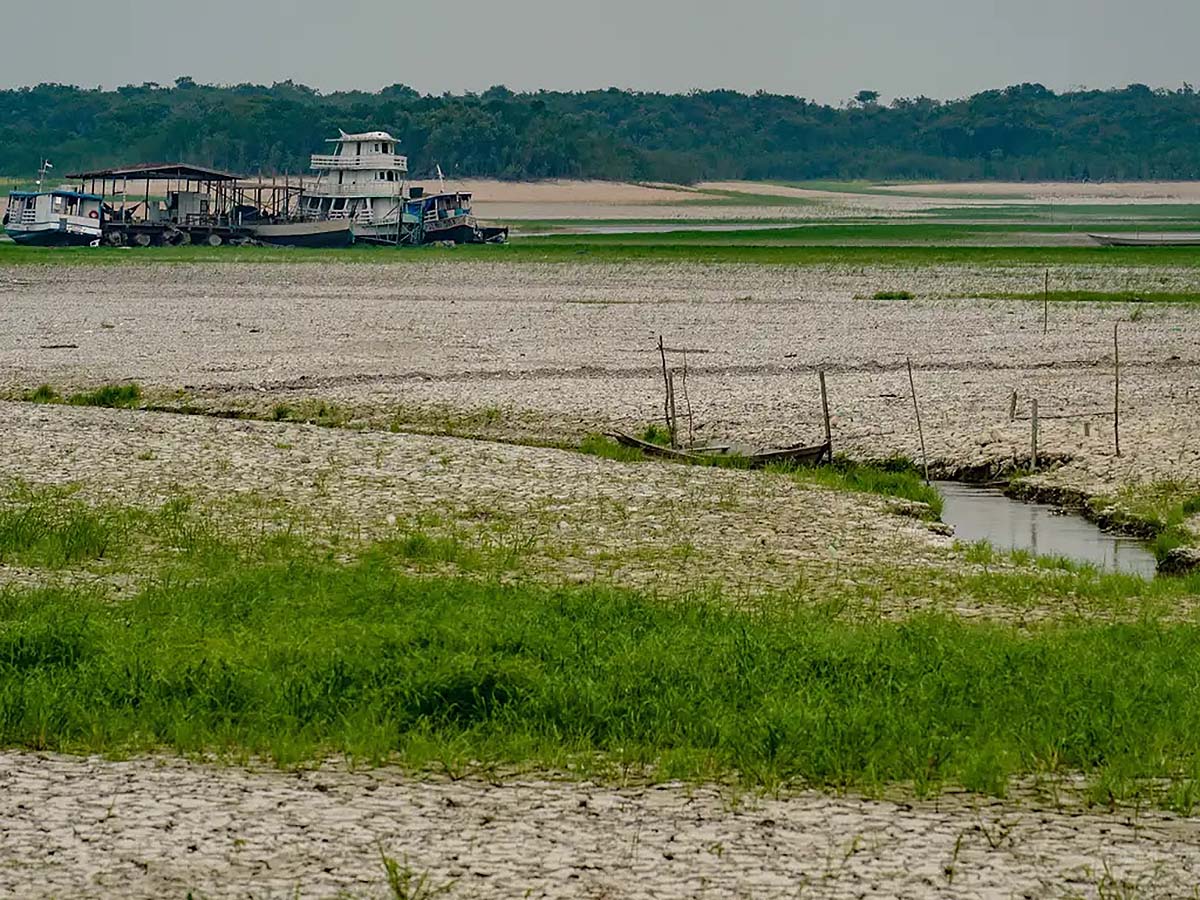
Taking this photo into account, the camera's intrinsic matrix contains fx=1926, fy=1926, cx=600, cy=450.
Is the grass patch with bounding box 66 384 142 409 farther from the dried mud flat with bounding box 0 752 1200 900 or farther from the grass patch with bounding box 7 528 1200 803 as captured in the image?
the dried mud flat with bounding box 0 752 1200 900

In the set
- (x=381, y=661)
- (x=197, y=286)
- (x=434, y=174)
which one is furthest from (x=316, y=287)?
(x=434, y=174)

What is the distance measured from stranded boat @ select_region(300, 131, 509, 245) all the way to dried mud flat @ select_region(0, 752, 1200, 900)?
278 ft

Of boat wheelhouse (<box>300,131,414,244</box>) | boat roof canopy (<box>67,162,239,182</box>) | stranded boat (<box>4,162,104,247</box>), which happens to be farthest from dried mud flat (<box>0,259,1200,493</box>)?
boat wheelhouse (<box>300,131,414,244</box>)

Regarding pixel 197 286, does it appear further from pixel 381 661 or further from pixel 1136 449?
pixel 381 661

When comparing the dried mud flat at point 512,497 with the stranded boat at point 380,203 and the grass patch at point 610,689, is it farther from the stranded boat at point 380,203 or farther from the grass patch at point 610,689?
the stranded boat at point 380,203

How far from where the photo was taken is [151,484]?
69.9ft

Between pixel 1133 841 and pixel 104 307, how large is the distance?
43.3 m

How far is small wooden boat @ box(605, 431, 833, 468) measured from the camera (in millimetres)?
23984

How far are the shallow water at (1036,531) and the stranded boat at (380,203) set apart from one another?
240 feet

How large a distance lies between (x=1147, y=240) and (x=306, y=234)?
39.8 m

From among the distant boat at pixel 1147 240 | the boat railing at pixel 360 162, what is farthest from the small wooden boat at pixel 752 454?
the boat railing at pixel 360 162

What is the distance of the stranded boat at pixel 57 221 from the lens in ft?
291

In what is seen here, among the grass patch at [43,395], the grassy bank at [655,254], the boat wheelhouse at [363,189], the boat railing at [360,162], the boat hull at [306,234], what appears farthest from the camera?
the boat railing at [360,162]

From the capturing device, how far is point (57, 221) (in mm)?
88688
